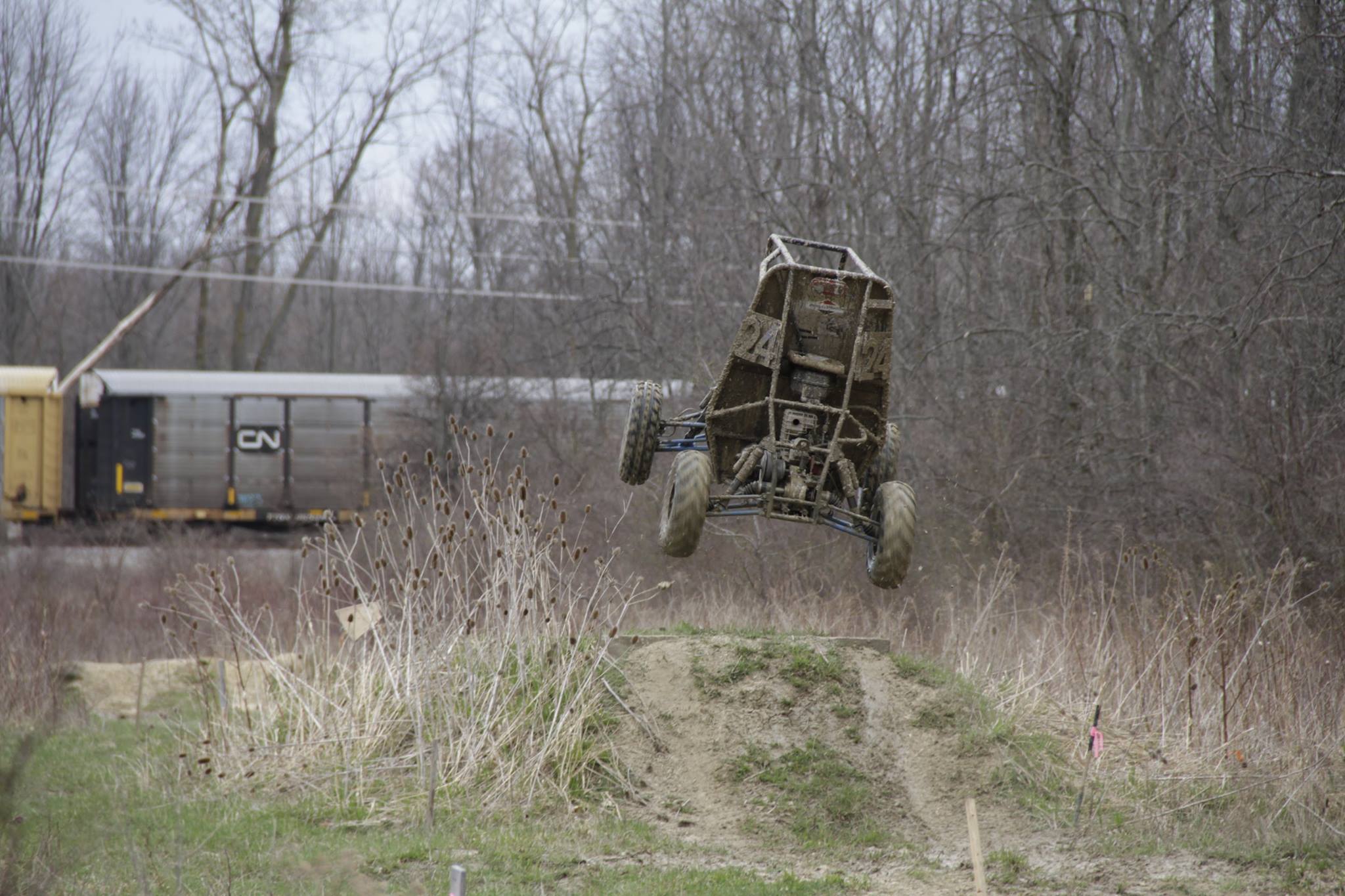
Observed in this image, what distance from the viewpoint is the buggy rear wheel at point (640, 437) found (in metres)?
5.59

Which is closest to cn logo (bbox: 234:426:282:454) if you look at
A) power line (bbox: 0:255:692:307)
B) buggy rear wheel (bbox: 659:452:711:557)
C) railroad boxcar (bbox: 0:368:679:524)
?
railroad boxcar (bbox: 0:368:679:524)

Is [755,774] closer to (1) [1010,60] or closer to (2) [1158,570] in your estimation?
(2) [1158,570]

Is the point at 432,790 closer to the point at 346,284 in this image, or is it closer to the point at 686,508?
the point at 686,508

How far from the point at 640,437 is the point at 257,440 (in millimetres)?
19960

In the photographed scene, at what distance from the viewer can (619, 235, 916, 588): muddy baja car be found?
5.11m

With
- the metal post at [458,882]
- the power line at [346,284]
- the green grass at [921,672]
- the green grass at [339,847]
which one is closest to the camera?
the metal post at [458,882]

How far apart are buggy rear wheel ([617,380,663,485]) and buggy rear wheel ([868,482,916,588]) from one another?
1.07 metres

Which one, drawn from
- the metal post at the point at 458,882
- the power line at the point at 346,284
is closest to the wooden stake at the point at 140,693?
the metal post at the point at 458,882

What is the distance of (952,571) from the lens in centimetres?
1440

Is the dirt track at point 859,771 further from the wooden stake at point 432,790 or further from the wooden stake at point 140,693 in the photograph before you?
the wooden stake at point 140,693

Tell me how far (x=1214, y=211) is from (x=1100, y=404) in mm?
2728

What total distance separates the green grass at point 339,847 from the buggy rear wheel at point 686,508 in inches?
90.0

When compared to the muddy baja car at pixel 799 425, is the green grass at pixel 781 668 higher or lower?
lower

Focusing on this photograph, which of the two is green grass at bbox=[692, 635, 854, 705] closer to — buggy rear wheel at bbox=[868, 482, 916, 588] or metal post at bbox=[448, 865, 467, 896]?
buggy rear wheel at bbox=[868, 482, 916, 588]
